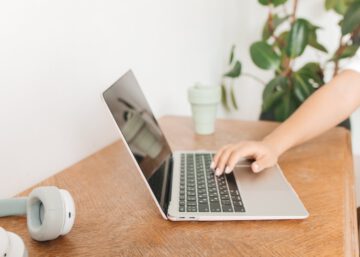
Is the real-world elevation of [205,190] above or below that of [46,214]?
below

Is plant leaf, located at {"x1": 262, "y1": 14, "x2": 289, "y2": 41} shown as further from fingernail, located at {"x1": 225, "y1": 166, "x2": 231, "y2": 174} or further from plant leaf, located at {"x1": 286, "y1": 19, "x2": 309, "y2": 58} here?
fingernail, located at {"x1": 225, "y1": 166, "x2": 231, "y2": 174}

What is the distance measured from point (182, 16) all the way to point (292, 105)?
0.52 meters

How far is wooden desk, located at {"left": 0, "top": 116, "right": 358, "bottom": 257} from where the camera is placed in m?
0.56

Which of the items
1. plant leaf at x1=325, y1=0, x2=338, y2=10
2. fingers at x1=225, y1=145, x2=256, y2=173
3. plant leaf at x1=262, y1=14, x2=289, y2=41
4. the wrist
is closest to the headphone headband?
fingers at x1=225, y1=145, x2=256, y2=173

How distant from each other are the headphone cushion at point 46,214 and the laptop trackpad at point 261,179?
33 centimetres

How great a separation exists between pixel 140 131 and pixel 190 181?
0.45 ft

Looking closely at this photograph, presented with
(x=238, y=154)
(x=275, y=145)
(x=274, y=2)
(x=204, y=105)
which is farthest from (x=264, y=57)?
(x=238, y=154)

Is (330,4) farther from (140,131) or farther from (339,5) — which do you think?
(140,131)

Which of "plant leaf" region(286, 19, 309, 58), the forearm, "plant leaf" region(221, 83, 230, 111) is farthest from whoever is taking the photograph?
"plant leaf" region(221, 83, 230, 111)

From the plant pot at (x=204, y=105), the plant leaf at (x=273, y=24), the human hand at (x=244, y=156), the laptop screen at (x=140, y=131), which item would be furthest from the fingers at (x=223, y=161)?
the plant leaf at (x=273, y=24)

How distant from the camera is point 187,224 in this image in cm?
62

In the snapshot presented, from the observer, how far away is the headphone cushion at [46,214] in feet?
1.77

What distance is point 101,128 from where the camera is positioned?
107cm

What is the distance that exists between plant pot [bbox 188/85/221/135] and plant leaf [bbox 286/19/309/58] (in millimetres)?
448
